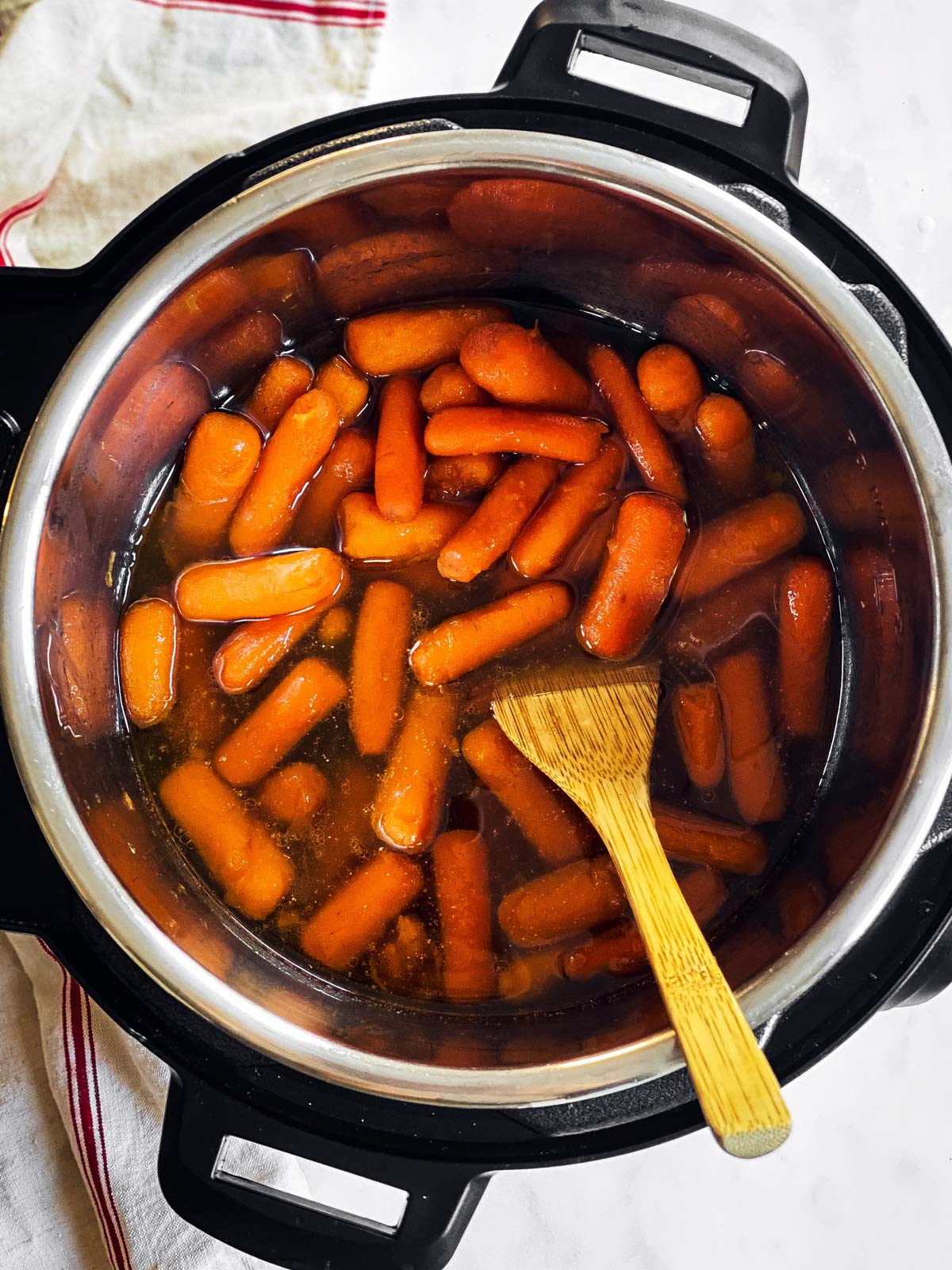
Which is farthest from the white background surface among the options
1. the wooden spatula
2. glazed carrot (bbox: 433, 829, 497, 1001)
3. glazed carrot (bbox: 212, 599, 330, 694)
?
glazed carrot (bbox: 212, 599, 330, 694)

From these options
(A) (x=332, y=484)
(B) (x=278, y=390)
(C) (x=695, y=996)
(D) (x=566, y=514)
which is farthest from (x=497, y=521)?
(C) (x=695, y=996)

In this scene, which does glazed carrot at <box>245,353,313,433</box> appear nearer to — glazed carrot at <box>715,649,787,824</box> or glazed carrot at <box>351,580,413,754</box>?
glazed carrot at <box>351,580,413,754</box>

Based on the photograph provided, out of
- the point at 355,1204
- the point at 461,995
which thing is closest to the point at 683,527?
the point at 461,995

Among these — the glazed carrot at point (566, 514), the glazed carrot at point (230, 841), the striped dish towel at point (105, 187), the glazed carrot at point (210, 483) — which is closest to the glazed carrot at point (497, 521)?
the glazed carrot at point (566, 514)

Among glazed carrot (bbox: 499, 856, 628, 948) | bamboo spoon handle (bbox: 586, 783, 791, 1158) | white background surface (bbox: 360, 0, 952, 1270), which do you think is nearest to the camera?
bamboo spoon handle (bbox: 586, 783, 791, 1158)

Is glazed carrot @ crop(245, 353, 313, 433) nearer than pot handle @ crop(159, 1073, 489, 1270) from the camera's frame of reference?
No

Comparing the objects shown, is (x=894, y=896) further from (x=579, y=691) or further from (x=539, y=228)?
(x=539, y=228)
